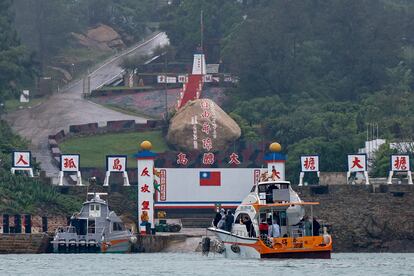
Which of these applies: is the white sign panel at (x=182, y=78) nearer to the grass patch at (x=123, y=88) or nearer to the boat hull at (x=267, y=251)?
the grass patch at (x=123, y=88)

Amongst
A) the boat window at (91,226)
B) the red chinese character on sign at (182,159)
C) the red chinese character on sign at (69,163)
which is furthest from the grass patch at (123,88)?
the boat window at (91,226)

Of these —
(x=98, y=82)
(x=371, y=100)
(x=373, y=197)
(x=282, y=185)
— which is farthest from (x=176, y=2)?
(x=282, y=185)

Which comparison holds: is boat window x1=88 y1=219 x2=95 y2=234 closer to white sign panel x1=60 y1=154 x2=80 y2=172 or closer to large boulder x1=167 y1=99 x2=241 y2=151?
white sign panel x1=60 y1=154 x2=80 y2=172

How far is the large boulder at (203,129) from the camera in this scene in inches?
4306

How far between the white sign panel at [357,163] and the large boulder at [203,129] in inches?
597

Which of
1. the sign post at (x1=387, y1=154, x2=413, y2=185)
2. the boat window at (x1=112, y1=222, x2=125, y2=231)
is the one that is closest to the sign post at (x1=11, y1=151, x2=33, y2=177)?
the boat window at (x1=112, y1=222, x2=125, y2=231)

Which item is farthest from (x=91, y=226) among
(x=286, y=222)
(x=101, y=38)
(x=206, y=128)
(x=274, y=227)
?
(x=101, y=38)

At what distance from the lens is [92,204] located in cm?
8825

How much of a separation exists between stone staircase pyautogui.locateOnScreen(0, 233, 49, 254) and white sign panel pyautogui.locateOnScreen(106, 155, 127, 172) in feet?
36.8

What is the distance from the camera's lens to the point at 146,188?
94062 mm

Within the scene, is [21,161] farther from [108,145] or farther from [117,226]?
[108,145]

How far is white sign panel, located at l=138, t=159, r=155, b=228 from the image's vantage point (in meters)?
93.8

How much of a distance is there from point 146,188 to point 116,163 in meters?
3.10

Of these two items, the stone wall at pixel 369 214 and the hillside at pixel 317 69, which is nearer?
the stone wall at pixel 369 214
